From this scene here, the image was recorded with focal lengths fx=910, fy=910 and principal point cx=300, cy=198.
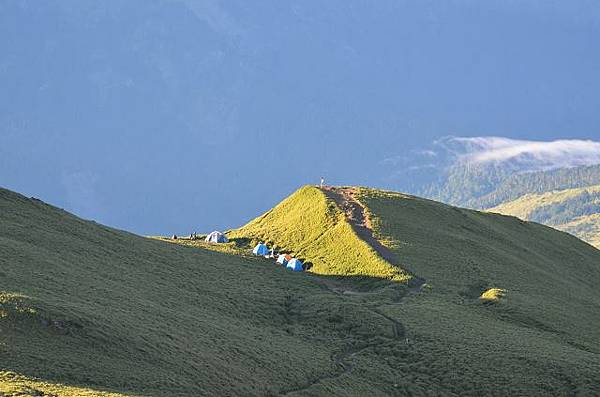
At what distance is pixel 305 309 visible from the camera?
7488cm

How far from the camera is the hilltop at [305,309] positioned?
47.8 metres

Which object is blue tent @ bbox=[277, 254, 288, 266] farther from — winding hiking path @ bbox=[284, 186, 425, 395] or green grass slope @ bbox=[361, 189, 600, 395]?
green grass slope @ bbox=[361, 189, 600, 395]

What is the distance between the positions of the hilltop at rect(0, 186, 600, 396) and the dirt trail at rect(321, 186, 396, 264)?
30cm

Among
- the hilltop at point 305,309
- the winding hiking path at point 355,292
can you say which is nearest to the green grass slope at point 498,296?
the hilltop at point 305,309

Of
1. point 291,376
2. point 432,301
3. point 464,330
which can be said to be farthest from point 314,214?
point 291,376

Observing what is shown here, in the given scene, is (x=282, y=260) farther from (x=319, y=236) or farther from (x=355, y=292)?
(x=355, y=292)

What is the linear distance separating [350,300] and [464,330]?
37.1 feet

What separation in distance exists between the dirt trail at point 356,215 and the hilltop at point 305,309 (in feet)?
0.97

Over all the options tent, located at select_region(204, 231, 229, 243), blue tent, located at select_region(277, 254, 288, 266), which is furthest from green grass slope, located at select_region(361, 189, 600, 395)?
tent, located at select_region(204, 231, 229, 243)

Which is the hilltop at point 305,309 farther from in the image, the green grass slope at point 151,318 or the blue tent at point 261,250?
the blue tent at point 261,250

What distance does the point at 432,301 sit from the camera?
79.2 meters

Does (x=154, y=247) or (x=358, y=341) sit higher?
(x=154, y=247)

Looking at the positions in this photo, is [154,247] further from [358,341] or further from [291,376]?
[291,376]

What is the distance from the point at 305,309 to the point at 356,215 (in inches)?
1197
